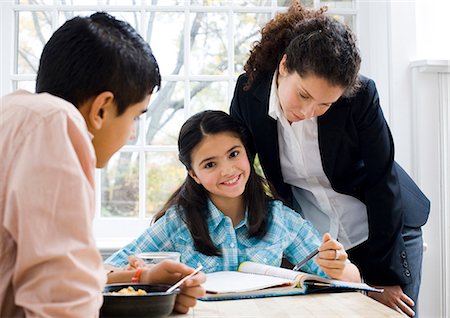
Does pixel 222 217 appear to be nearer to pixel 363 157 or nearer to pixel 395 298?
pixel 363 157

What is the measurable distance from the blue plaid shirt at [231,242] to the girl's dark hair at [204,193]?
0.02 metres

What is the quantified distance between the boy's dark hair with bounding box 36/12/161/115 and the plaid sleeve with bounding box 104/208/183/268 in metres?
0.92

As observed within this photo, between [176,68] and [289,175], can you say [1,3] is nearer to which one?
[176,68]

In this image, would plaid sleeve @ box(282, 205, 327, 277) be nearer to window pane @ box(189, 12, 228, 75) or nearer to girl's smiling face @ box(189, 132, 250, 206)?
girl's smiling face @ box(189, 132, 250, 206)

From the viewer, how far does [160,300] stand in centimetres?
132

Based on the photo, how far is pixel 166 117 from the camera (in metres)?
3.10

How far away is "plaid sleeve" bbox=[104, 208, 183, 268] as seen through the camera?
2.02 m

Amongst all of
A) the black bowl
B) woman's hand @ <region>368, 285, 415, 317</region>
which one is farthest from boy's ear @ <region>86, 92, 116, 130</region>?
woman's hand @ <region>368, 285, 415, 317</region>

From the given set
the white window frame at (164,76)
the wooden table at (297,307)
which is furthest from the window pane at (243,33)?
the wooden table at (297,307)

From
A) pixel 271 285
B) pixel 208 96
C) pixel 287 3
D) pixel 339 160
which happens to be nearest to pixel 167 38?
pixel 208 96

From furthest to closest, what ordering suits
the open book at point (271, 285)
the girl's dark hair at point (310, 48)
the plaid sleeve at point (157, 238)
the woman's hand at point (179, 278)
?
the plaid sleeve at point (157, 238), the girl's dark hair at point (310, 48), the open book at point (271, 285), the woman's hand at point (179, 278)

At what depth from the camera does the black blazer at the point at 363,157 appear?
2135 mm

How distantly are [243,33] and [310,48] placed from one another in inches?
48.3

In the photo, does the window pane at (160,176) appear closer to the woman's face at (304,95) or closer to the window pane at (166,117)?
the window pane at (166,117)
